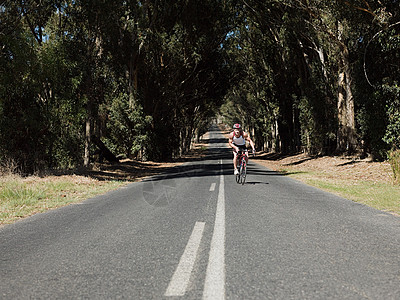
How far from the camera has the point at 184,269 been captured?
3.76 meters

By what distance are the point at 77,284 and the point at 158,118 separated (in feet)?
96.8

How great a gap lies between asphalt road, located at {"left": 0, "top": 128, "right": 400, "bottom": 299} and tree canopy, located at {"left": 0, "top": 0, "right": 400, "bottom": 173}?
1060cm

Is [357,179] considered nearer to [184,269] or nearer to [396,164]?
[396,164]

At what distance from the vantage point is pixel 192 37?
29328 mm

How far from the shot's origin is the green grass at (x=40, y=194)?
26.6ft

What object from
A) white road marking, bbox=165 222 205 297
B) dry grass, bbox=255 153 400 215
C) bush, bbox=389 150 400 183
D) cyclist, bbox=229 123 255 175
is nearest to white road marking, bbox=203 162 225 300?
white road marking, bbox=165 222 205 297

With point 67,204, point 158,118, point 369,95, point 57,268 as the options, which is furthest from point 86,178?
point 158,118

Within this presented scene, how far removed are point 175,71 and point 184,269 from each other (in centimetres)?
2711

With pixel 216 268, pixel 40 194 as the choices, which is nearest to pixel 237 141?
pixel 40 194

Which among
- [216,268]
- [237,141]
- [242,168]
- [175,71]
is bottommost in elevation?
[216,268]

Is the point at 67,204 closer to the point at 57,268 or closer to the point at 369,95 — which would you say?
the point at 57,268

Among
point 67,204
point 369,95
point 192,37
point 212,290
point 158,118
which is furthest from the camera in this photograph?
point 158,118

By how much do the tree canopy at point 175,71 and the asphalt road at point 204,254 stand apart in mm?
10603

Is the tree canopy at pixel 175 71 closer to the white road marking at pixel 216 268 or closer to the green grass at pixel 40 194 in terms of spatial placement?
the green grass at pixel 40 194
